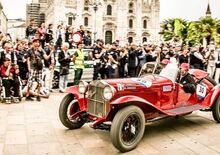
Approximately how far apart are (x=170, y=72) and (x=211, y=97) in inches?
49.9

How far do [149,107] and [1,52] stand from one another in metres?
5.97

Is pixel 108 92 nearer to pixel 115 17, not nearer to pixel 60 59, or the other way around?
pixel 60 59

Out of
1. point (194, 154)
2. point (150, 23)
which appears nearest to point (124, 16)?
point (150, 23)

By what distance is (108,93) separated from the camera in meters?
7.05

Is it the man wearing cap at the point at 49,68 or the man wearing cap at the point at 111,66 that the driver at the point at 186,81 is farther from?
the man wearing cap at the point at 49,68

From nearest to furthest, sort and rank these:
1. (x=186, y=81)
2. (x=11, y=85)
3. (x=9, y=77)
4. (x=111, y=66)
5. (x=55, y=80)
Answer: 1. (x=186, y=81)
2. (x=9, y=77)
3. (x=11, y=85)
4. (x=111, y=66)
5. (x=55, y=80)

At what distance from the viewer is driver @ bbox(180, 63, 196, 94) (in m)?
8.40

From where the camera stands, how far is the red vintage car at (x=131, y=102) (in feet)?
22.6

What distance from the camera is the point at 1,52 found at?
460 inches

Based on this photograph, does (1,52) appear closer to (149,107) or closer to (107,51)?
(107,51)

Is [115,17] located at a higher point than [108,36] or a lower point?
higher

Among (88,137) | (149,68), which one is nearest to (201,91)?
(149,68)

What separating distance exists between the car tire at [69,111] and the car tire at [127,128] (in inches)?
64.3

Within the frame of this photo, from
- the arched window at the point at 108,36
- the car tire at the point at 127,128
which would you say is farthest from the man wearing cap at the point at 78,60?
the arched window at the point at 108,36
